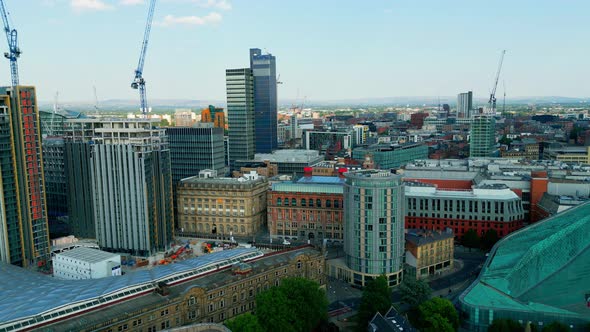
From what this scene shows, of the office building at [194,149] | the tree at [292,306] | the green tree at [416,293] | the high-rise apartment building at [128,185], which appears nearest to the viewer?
the tree at [292,306]

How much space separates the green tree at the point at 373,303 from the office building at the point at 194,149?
108m

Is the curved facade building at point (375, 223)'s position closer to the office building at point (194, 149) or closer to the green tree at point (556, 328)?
the green tree at point (556, 328)

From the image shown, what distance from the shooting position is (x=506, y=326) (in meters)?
74.2

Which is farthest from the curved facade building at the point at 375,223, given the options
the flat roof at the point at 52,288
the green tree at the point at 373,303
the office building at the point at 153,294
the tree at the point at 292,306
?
the flat roof at the point at 52,288

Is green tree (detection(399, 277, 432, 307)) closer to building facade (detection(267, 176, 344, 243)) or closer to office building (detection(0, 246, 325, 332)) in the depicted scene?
office building (detection(0, 246, 325, 332))

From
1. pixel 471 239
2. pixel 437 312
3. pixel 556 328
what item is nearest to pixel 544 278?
pixel 556 328

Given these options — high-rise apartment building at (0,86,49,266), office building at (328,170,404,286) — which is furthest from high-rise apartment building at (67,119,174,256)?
office building at (328,170,404,286)

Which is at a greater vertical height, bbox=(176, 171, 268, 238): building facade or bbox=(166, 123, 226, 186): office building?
bbox=(166, 123, 226, 186): office building

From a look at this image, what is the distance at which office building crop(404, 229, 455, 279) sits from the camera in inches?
4279

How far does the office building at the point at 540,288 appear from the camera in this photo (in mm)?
77375

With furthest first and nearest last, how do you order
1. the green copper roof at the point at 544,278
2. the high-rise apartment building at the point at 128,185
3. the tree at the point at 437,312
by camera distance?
the high-rise apartment building at the point at 128,185, the green copper roof at the point at 544,278, the tree at the point at 437,312

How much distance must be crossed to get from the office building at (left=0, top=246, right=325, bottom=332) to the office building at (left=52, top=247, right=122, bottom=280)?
12.5 meters

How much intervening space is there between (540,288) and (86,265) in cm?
8222

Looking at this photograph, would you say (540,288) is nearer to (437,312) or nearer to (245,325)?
(437,312)
